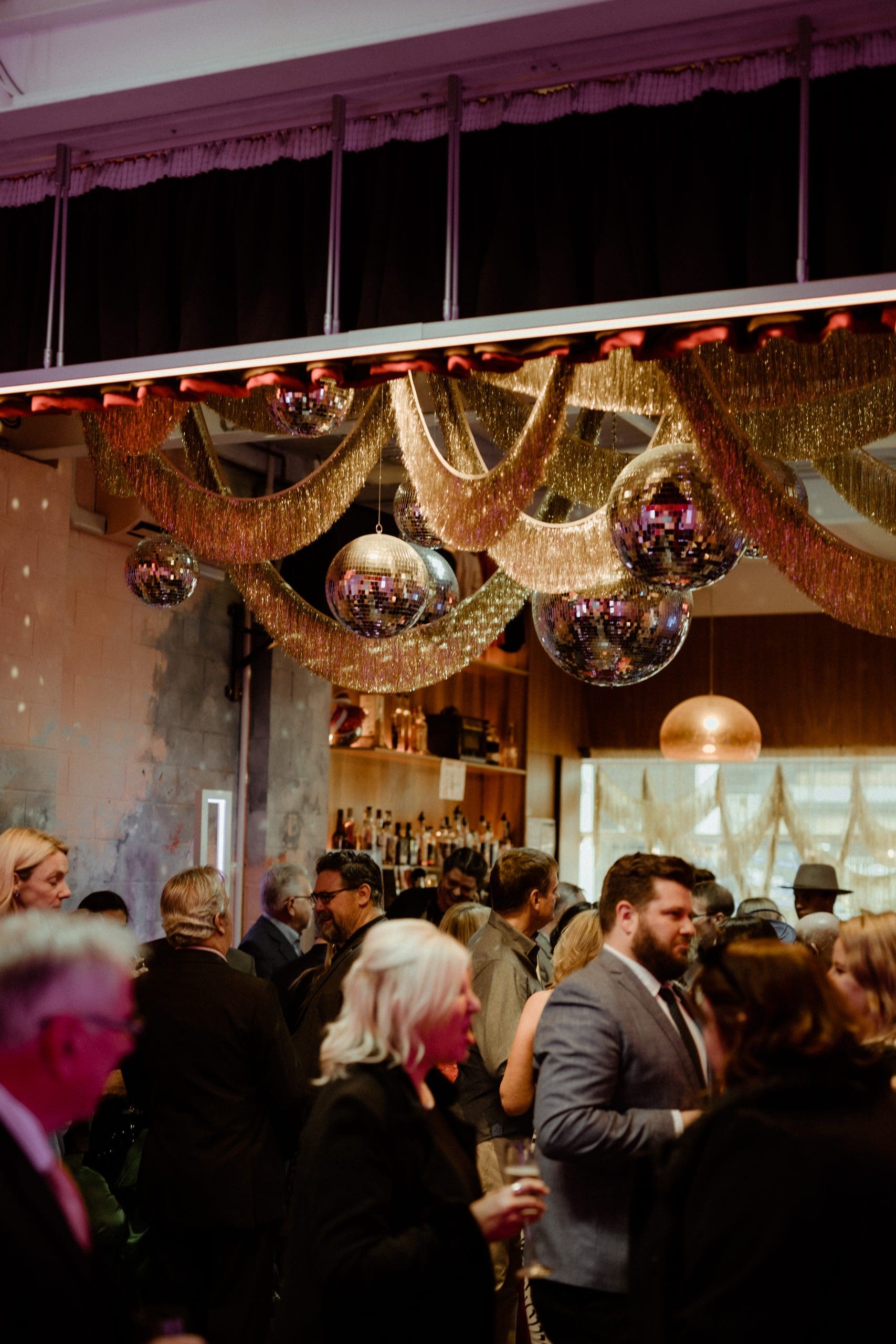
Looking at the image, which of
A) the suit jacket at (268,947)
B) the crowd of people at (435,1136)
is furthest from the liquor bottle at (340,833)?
the crowd of people at (435,1136)

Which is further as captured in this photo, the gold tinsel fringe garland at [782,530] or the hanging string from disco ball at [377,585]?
the hanging string from disco ball at [377,585]

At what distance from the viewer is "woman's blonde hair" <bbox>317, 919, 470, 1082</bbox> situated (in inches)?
87.2

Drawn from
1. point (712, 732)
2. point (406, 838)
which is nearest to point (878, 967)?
point (712, 732)

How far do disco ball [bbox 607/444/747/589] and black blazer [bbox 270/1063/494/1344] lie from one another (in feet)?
5.16

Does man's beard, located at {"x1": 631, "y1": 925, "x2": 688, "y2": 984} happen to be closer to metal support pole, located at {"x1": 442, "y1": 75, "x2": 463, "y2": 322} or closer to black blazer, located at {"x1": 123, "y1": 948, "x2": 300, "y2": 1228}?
black blazer, located at {"x1": 123, "y1": 948, "x2": 300, "y2": 1228}

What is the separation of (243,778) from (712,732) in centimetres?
262

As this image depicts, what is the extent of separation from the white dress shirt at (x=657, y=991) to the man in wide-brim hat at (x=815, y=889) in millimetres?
4855

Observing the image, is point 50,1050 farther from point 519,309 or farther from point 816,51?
point 816,51

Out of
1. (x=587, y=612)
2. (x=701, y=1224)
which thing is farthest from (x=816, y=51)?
(x=701, y=1224)

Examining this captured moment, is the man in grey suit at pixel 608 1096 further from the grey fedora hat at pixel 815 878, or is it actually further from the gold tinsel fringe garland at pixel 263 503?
the grey fedora hat at pixel 815 878

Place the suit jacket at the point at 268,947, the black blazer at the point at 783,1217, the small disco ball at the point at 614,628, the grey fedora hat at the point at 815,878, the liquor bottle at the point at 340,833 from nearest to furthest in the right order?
the black blazer at the point at 783,1217 → the small disco ball at the point at 614,628 → the suit jacket at the point at 268,947 → the grey fedora hat at the point at 815,878 → the liquor bottle at the point at 340,833

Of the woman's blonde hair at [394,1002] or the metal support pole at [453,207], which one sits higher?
the metal support pole at [453,207]

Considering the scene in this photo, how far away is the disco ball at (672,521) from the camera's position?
10.9 ft

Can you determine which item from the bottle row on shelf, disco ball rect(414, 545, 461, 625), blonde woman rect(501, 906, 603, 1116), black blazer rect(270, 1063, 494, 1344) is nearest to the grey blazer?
blonde woman rect(501, 906, 603, 1116)
